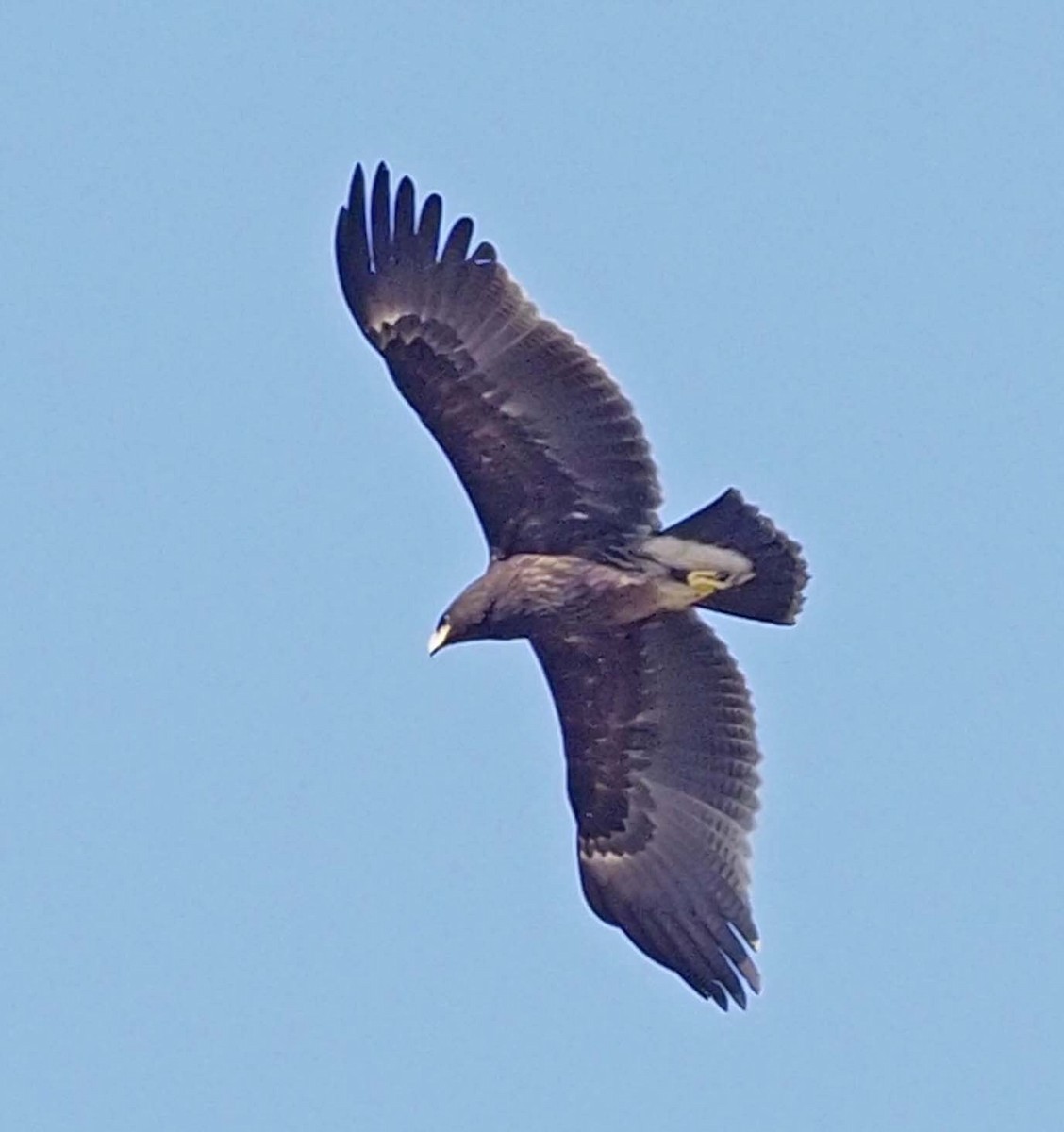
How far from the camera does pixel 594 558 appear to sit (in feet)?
57.0

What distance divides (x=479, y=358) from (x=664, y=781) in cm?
240

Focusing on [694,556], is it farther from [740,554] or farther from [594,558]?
[594,558]

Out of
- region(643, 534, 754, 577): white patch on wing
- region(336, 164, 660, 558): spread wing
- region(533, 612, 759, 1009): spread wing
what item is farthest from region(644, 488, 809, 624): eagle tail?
region(533, 612, 759, 1009): spread wing

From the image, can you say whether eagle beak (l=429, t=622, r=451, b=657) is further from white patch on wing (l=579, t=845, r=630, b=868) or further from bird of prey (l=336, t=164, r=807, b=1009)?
white patch on wing (l=579, t=845, r=630, b=868)

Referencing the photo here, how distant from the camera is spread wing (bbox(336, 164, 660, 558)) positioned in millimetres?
17109

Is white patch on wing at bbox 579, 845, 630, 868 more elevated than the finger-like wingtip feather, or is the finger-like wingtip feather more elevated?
the finger-like wingtip feather

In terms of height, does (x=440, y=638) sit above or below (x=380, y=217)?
below

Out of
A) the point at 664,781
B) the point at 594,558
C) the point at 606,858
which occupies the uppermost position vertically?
Answer: the point at 594,558

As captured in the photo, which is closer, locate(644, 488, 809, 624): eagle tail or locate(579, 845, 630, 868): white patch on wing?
locate(644, 488, 809, 624): eagle tail

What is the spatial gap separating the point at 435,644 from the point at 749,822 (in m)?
1.81

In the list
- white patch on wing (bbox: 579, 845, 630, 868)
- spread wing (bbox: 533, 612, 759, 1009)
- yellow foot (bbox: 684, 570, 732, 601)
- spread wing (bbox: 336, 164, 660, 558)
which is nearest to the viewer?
spread wing (bbox: 336, 164, 660, 558)

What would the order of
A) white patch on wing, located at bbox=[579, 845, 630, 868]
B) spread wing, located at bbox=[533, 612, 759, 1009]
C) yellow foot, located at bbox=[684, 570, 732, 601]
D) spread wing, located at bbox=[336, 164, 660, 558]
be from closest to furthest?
spread wing, located at bbox=[336, 164, 660, 558] → yellow foot, located at bbox=[684, 570, 732, 601] → spread wing, located at bbox=[533, 612, 759, 1009] → white patch on wing, located at bbox=[579, 845, 630, 868]

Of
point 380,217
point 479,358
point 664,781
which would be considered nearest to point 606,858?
point 664,781

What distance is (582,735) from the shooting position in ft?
59.5
